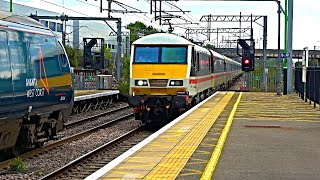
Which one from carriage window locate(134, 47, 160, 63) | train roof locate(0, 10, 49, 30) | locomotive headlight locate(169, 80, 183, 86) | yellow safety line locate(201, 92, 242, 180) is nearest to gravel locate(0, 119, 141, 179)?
locomotive headlight locate(169, 80, 183, 86)

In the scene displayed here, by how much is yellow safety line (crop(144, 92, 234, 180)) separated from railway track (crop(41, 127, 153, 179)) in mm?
1933

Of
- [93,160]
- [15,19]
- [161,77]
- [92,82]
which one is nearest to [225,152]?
[93,160]

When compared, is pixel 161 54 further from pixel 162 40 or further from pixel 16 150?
pixel 16 150

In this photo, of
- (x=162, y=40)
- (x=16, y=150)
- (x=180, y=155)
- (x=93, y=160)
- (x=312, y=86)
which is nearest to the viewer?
(x=180, y=155)

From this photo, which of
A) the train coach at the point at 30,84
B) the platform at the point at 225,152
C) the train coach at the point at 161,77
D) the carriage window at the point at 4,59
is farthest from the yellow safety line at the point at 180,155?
the train coach at the point at 161,77

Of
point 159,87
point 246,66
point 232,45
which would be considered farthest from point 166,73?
point 232,45

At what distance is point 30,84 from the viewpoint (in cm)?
1261

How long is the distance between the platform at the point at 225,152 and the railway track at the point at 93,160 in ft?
4.17

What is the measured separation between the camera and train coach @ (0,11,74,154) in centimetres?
1150

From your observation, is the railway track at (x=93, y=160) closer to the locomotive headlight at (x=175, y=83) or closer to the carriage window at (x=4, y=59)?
the carriage window at (x=4, y=59)

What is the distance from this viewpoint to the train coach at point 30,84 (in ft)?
37.7

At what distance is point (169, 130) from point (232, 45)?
76.7m

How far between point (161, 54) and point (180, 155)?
1082cm

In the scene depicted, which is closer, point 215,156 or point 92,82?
point 215,156
